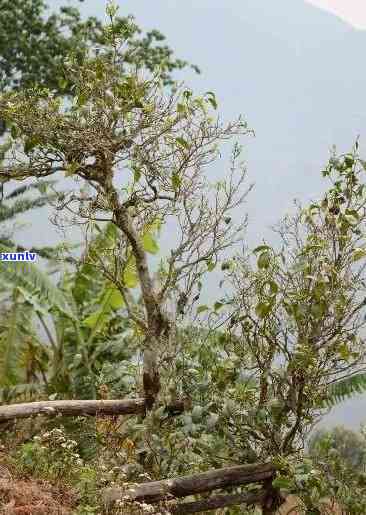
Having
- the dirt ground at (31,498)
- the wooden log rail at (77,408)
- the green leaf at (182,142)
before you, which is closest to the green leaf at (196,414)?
the wooden log rail at (77,408)

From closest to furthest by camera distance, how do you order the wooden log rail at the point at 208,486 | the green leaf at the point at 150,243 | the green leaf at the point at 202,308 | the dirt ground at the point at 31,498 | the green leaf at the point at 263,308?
the dirt ground at the point at 31,498 → the wooden log rail at the point at 208,486 → the green leaf at the point at 263,308 → the green leaf at the point at 202,308 → the green leaf at the point at 150,243

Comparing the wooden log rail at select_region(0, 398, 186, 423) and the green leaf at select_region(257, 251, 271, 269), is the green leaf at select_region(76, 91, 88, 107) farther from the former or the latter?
the wooden log rail at select_region(0, 398, 186, 423)

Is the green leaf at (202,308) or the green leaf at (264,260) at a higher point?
the green leaf at (264,260)

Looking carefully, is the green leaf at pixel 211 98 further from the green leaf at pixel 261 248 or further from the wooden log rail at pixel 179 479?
the wooden log rail at pixel 179 479

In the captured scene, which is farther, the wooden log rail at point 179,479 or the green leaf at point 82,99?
Result: the green leaf at point 82,99

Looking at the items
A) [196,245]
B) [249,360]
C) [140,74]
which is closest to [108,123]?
[140,74]

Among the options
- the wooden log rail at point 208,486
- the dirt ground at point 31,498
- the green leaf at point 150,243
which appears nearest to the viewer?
the dirt ground at point 31,498

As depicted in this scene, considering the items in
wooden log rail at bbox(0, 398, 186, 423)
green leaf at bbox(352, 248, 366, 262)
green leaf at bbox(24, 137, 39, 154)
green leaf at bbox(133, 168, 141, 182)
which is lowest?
wooden log rail at bbox(0, 398, 186, 423)

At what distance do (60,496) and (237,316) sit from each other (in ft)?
5.87

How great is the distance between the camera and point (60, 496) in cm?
450

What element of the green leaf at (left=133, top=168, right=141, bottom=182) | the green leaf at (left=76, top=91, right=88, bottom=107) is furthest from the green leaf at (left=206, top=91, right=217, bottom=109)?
the green leaf at (left=76, top=91, right=88, bottom=107)

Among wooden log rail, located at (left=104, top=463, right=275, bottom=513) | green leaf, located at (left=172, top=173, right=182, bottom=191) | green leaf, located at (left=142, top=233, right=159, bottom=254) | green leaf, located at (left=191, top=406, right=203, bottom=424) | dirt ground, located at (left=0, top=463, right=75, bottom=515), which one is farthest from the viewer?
green leaf, located at (left=142, top=233, right=159, bottom=254)

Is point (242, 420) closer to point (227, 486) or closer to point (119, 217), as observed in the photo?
point (227, 486)

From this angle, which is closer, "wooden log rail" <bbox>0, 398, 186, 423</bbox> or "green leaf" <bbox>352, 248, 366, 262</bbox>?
"green leaf" <bbox>352, 248, 366, 262</bbox>
